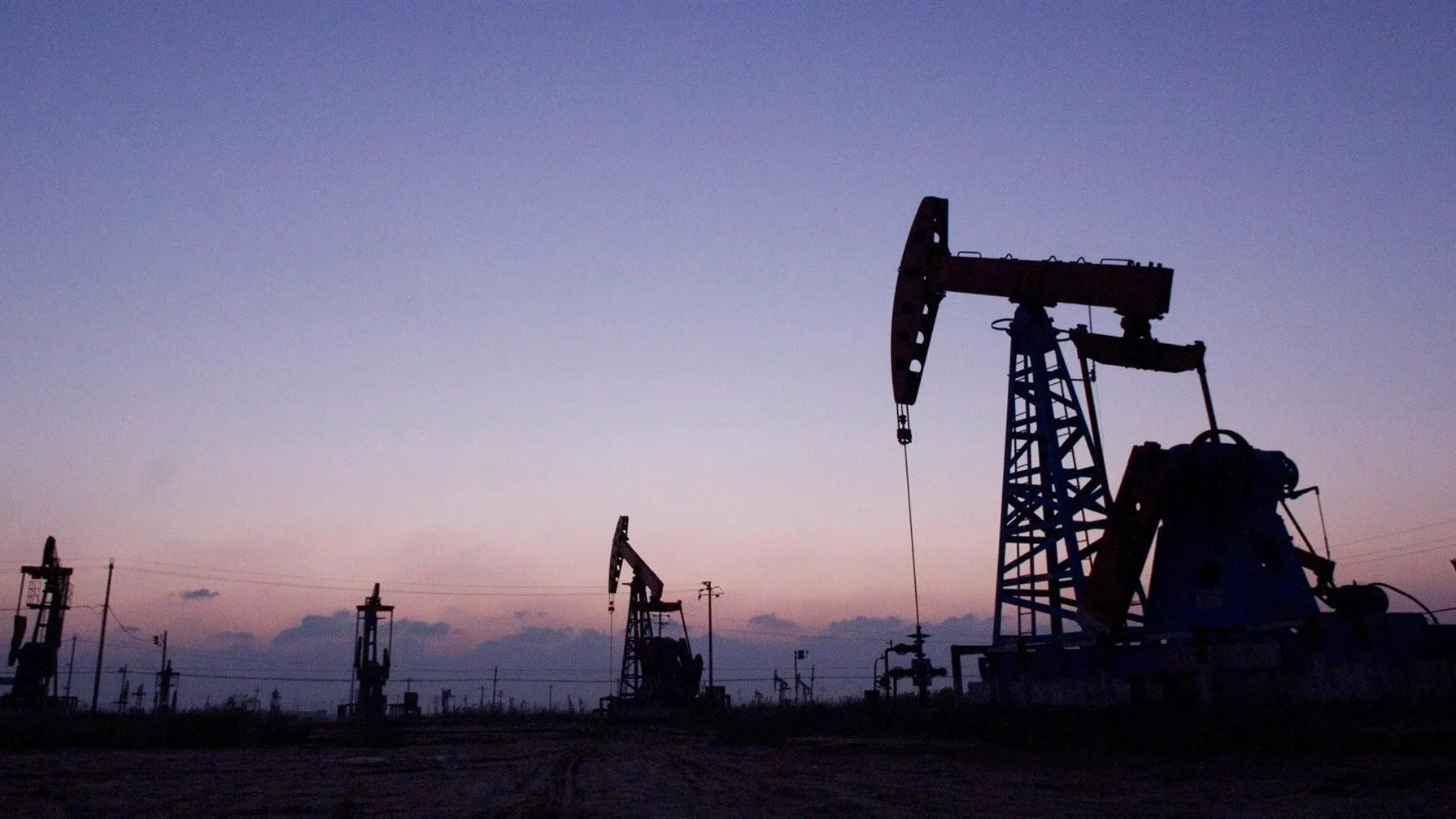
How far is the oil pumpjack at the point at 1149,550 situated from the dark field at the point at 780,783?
8.02 feet

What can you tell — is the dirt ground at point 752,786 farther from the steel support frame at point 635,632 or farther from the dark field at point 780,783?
the steel support frame at point 635,632

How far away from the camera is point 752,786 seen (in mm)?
10883

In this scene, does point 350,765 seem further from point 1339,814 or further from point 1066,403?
point 1066,403

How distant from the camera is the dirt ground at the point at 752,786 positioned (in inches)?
329

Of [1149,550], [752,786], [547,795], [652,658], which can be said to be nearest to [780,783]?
[752,786]

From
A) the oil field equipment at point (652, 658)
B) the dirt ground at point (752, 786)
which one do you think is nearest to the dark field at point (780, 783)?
the dirt ground at point (752, 786)

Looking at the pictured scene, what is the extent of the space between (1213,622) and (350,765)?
12570 mm

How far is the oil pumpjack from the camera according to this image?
1388 cm

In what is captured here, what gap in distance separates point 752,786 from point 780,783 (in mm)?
334

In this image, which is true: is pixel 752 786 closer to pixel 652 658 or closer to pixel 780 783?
pixel 780 783

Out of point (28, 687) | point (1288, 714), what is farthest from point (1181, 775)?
point (28, 687)

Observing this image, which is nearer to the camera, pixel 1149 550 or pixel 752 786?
pixel 752 786

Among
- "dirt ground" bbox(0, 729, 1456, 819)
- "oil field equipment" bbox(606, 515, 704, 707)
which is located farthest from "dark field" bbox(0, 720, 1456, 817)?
"oil field equipment" bbox(606, 515, 704, 707)

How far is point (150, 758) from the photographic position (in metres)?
15.9
